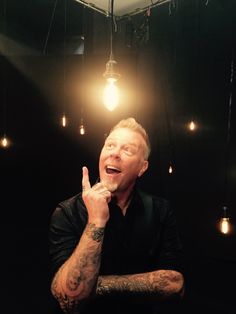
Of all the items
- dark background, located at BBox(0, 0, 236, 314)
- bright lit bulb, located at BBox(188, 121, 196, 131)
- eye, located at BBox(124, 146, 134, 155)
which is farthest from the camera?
bright lit bulb, located at BBox(188, 121, 196, 131)

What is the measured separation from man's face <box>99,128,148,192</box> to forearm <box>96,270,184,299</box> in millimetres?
552

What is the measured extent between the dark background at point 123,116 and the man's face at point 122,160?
1.90 metres

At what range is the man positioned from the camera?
5.64 feet

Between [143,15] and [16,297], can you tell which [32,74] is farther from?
[16,297]

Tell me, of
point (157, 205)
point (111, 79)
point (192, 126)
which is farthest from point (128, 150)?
point (192, 126)

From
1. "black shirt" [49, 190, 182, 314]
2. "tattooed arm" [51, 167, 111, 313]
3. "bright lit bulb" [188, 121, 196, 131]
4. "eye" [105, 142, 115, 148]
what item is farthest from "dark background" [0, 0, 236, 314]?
"tattooed arm" [51, 167, 111, 313]

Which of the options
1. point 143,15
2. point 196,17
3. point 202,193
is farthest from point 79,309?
point 143,15

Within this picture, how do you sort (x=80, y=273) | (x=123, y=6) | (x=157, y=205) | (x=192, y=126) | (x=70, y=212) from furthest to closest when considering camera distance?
(x=123, y=6) < (x=192, y=126) < (x=157, y=205) < (x=70, y=212) < (x=80, y=273)

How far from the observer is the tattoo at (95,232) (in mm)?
1733

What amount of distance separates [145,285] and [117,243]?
0.30 meters

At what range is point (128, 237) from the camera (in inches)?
80.7

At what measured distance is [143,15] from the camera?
4441 millimetres

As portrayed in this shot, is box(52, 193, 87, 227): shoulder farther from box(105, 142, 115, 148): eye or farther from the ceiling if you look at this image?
the ceiling

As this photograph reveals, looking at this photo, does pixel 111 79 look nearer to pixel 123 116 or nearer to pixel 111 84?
pixel 111 84
